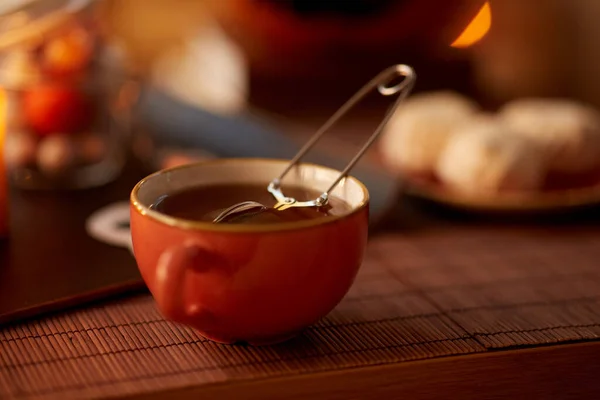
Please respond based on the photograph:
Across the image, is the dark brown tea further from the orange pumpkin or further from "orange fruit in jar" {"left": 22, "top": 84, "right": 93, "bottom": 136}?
the orange pumpkin

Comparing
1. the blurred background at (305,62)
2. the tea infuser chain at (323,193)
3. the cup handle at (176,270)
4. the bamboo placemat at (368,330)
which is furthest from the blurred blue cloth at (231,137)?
the cup handle at (176,270)

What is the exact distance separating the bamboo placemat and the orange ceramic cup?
24 millimetres

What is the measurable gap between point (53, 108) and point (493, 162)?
43cm

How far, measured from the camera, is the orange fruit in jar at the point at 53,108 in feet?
2.55

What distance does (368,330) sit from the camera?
1.65ft

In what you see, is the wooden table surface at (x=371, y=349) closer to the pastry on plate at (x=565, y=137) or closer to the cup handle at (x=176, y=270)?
the cup handle at (x=176, y=270)

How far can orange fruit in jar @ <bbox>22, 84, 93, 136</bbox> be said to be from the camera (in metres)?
0.78

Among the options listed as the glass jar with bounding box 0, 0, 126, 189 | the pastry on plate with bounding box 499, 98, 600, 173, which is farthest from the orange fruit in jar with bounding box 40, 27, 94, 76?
the pastry on plate with bounding box 499, 98, 600, 173

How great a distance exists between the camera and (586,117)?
0.79m

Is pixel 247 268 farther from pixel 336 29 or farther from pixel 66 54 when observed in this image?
pixel 336 29

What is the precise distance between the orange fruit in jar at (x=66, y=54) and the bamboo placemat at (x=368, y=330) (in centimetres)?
33

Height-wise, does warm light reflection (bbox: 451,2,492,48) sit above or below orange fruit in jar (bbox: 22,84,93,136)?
above

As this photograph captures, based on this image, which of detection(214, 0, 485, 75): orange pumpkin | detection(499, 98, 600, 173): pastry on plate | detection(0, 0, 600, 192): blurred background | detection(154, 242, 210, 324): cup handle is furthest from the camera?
detection(214, 0, 485, 75): orange pumpkin

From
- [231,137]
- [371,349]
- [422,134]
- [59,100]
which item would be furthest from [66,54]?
[371,349]
